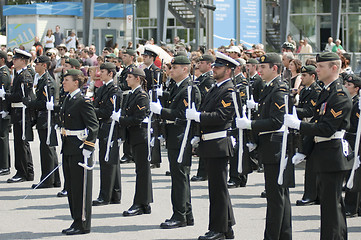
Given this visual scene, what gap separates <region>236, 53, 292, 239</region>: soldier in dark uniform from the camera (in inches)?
317

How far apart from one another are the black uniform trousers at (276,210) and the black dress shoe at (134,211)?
2617 mm

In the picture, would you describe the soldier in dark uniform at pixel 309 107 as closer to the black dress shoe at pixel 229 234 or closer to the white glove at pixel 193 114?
the black dress shoe at pixel 229 234

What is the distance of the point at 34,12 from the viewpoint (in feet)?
112

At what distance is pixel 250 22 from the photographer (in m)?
26.8

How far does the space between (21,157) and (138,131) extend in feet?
12.0

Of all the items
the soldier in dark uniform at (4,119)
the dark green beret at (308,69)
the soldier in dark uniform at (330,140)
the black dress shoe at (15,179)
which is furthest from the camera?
the soldier in dark uniform at (4,119)

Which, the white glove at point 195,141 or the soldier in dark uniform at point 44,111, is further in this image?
the soldier in dark uniform at point 44,111

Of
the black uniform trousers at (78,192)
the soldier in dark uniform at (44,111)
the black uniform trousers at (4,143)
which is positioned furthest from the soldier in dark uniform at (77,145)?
the black uniform trousers at (4,143)

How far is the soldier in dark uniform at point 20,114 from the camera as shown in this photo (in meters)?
12.9

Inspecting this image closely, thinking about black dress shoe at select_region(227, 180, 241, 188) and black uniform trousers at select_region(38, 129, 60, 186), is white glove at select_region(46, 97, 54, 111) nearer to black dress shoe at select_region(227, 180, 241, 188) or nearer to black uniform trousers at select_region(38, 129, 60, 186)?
black uniform trousers at select_region(38, 129, 60, 186)

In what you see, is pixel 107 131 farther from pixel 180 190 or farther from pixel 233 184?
pixel 233 184

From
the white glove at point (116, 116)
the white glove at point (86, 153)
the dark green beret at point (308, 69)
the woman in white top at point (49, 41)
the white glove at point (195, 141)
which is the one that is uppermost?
the woman in white top at point (49, 41)

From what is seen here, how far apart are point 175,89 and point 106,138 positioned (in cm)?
175

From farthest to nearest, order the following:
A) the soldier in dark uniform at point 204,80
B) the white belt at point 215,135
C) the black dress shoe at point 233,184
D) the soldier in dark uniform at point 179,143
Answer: the black dress shoe at point 233,184, the soldier in dark uniform at point 204,80, the soldier in dark uniform at point 179,143, the white belt at point 215,135
